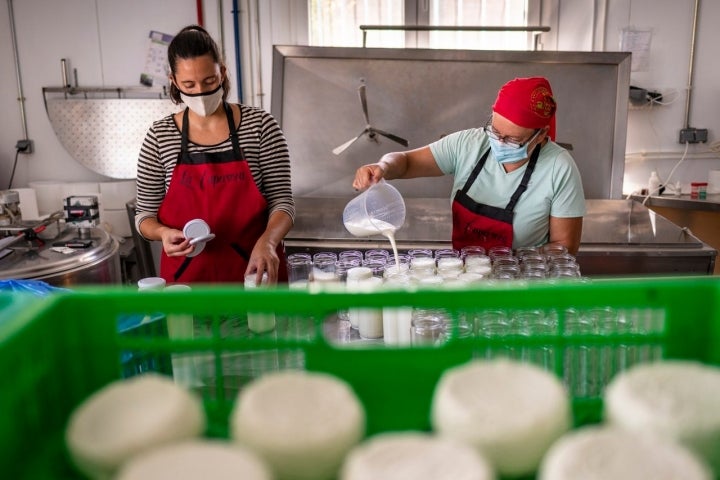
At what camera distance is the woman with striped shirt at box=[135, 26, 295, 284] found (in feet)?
6.77

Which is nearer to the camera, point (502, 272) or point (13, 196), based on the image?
point (502, 272)

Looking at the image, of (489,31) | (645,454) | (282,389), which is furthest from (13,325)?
(489,31)

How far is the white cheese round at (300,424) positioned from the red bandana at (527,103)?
1.48 meters

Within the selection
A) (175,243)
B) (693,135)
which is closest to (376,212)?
(175,243)

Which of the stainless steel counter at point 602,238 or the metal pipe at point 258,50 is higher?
the metal pipe at point 258,50

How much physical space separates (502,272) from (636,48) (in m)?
2.95

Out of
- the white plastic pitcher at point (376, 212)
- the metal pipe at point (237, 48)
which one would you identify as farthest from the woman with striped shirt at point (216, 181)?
the metal pipe at point (237, 48)

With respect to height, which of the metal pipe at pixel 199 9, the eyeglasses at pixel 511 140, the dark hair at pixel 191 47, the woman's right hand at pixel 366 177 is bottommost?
the woman's right hand at pixel 366 177

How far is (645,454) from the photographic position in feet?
1.65

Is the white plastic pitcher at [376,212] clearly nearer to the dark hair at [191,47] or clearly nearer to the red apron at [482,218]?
the red apron at [482,218]

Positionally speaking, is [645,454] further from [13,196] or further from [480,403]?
[13,196]

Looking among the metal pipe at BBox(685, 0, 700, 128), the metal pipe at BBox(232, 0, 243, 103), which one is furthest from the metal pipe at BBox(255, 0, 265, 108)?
the metal pipe at BBox(685, 0, 700, 128)

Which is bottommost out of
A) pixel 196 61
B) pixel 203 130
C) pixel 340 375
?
pixel 340 375

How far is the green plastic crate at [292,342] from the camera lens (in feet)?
1.95
